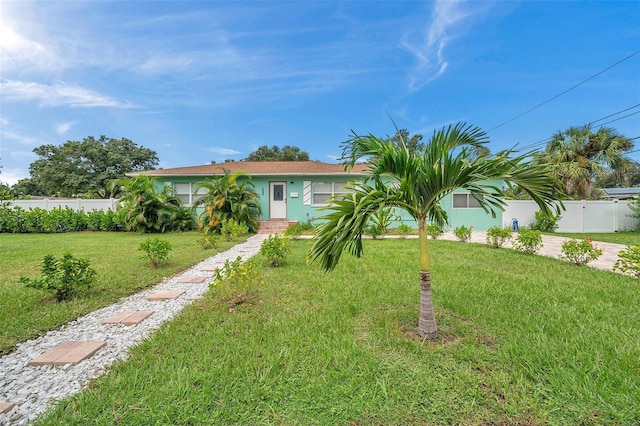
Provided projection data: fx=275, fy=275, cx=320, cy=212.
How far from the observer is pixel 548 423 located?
1.50 metres

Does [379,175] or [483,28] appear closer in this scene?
[379,175]

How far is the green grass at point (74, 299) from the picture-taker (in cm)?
288

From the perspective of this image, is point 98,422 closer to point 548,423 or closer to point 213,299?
point 213,299

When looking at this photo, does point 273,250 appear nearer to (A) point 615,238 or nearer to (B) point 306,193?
(B) point 306,193

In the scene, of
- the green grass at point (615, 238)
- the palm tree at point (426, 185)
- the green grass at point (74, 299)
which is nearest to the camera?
the palm tree at point (426, 185)

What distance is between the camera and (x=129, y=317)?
10.2 feet

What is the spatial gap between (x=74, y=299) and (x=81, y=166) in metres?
30.0

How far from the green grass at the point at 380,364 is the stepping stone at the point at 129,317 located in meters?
0.50

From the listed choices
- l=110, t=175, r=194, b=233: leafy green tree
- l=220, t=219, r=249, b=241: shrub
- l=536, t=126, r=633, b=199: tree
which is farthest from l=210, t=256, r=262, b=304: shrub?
l=536, t=126, r=633, b=199: tree

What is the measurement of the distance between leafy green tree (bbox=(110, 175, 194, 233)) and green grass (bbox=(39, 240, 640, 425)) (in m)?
9.95

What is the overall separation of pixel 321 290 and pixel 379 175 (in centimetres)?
209

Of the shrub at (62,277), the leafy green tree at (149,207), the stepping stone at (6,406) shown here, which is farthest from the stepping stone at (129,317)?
the leafy green tree at (149,207)

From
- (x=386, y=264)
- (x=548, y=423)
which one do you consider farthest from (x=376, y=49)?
(x=548, y=423)

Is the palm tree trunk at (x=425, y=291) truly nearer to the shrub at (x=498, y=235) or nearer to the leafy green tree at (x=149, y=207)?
the shrub at (x=498, y=235)
